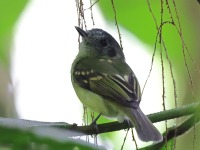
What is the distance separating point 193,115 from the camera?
4.58 feet

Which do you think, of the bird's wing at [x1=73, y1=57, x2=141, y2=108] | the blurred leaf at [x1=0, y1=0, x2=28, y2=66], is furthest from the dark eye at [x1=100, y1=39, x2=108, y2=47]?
the blurred leaf at [x1=0, y1=0, x2=28, y2=66]

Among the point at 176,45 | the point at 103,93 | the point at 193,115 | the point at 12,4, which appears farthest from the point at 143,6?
the point at 193,115

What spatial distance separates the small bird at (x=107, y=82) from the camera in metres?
2.09

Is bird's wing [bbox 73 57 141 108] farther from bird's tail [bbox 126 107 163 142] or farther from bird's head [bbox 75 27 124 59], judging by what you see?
bird's head [bbox 75 27 124 59]

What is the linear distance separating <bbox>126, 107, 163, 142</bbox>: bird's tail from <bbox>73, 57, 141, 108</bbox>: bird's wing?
69 mm

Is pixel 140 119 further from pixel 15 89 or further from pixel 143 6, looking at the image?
pixel 143 6

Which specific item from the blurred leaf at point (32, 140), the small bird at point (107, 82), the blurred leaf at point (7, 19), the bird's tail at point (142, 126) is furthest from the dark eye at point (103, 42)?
the blurred leaf at point (32, 140)

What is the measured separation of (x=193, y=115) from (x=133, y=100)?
0.80 meters

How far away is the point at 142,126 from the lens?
188 cm

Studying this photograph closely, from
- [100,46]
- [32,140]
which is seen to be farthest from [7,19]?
[32,140]

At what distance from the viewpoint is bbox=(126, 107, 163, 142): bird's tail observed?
1.77 metres

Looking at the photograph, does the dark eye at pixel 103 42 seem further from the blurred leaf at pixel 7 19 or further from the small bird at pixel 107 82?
the blurred leaf at pixel 7 19

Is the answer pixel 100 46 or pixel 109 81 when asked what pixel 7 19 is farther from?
pixel 100 46

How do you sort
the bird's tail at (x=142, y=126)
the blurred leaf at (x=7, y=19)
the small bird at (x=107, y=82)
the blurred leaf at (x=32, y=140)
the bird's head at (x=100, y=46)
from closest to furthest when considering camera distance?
the blurred leaf at (x=32, y=140)
the bird's tail at (x=142, y=126)
the small bird at (x=107, y=82)
the blurred leaf at (x=7, y=19)
the bird's head at (x=100, y=46)
